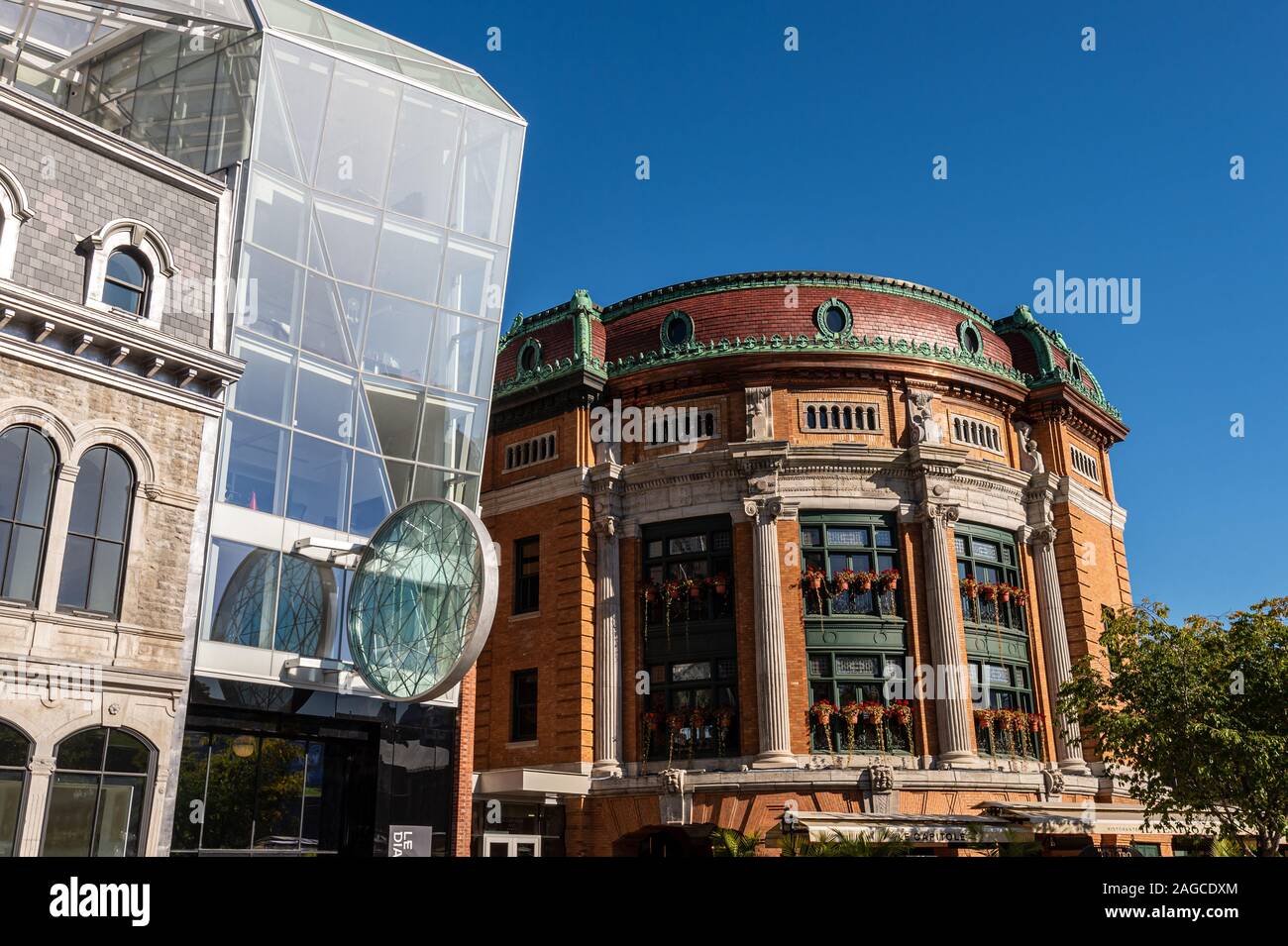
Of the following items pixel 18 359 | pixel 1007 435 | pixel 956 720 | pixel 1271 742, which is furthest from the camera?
pixel 1007 435

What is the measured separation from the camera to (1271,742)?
26234 mm

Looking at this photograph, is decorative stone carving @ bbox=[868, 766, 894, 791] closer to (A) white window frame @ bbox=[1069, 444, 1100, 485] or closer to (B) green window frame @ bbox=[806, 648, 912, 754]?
(B) green window frame @ bbox=[806, 648, 912, 754]

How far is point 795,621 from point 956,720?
578 cm

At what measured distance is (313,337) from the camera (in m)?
23.6

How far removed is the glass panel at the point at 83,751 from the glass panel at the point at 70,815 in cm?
16

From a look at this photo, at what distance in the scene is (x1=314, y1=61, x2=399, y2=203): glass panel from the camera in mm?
24016

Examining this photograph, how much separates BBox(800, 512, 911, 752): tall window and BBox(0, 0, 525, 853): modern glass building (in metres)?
13.3

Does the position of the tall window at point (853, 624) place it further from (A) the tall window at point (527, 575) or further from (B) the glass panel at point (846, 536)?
(A) the tall window at point (527, 575)

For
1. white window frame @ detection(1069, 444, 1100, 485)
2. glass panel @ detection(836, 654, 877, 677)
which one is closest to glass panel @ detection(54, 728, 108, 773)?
glass panel @ detection(836, 654, 877, 677)

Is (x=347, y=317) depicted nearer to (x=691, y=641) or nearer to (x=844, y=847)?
(x=844, y=847)

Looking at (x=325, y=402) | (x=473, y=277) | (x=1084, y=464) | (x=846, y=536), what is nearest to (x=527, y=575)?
(x=846, y=536)
